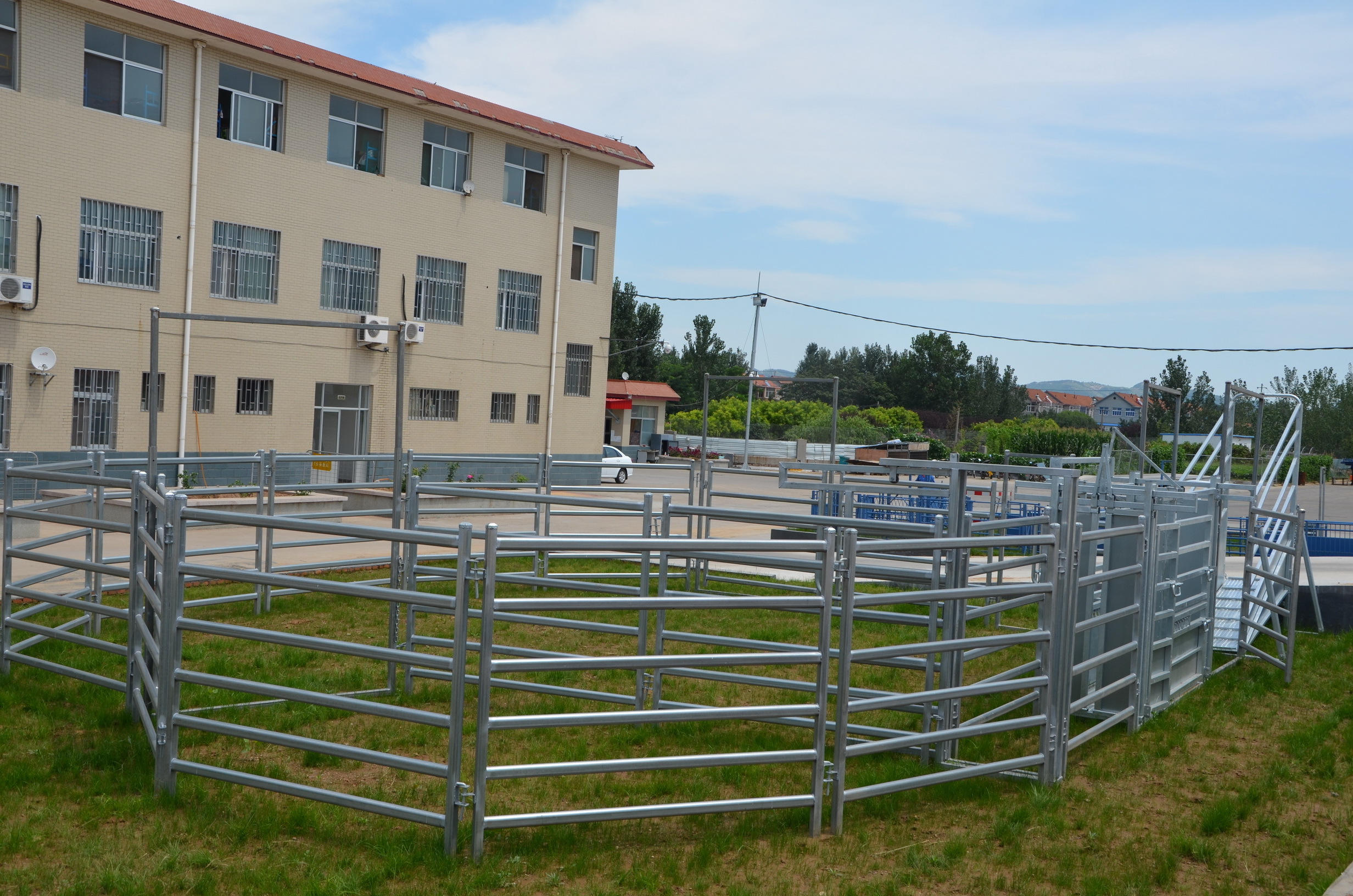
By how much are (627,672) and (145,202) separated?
19.3 meters

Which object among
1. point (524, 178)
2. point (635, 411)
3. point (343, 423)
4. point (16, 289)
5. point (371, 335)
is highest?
point (524, 178)

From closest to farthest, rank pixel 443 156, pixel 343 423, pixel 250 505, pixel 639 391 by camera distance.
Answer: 1. pixel 250 505
2. pixel 343 423
3. pixel 443 156
4. pixel 639 391

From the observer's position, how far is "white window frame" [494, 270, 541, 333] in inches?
1235

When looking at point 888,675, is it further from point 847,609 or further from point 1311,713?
point 847,609

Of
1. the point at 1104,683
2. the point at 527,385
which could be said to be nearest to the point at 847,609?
the point at 1104,683

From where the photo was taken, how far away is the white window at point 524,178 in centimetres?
3136

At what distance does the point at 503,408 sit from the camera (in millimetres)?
31719

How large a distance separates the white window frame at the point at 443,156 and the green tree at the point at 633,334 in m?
39.1

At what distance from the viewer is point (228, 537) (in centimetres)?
1652

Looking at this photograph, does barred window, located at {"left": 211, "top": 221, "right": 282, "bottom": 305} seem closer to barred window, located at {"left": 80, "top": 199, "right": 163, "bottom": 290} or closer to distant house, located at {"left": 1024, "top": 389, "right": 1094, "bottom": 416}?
barred window, located at {"left": 80, "top": 199, "right": 163, "bottom": 290}

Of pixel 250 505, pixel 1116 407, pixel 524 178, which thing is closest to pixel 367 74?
pixel 524 178

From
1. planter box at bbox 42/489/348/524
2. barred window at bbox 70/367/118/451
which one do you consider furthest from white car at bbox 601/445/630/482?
barred window at bbox 70/367/118/451

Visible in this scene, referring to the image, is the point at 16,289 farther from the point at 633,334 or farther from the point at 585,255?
the point at 633,334

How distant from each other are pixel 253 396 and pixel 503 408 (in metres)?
7.72
